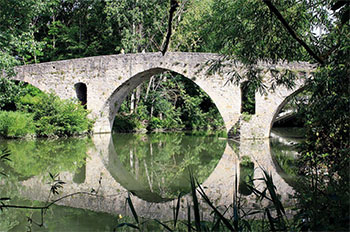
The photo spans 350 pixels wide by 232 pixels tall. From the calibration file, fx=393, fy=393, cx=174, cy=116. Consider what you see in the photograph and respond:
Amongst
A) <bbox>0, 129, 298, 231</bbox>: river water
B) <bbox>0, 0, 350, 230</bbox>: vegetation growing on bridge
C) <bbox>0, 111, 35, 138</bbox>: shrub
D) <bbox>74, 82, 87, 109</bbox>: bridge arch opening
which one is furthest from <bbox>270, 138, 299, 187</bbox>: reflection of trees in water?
<bbox>74, 82, 87, 109</bbox>: bridge arch opening

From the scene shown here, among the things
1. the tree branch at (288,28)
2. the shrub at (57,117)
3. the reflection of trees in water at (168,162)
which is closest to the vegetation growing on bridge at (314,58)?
the tree branch at (288,28)

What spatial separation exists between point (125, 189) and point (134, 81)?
921 centimetres

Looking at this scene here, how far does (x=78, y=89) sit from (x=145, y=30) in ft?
16.2

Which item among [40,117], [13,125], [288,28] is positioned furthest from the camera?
[40,117]

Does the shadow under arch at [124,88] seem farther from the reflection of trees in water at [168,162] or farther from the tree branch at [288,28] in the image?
the tree branch at [288,28]

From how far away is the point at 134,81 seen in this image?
570 inches

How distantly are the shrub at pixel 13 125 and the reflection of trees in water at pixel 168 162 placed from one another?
2950 mm

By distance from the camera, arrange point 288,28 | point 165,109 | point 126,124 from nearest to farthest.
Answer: point 288,28
point 126,124
point 165,109

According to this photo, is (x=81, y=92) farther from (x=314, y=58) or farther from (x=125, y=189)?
(x=314, y=58)

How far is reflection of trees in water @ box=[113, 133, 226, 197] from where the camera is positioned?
19.6ft

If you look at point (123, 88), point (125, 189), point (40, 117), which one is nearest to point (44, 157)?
point (125, 189)

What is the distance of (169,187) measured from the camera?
18.8 ft

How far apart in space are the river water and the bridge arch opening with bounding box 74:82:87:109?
3994mm

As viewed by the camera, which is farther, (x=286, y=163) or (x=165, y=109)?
(x=165, y=109)
